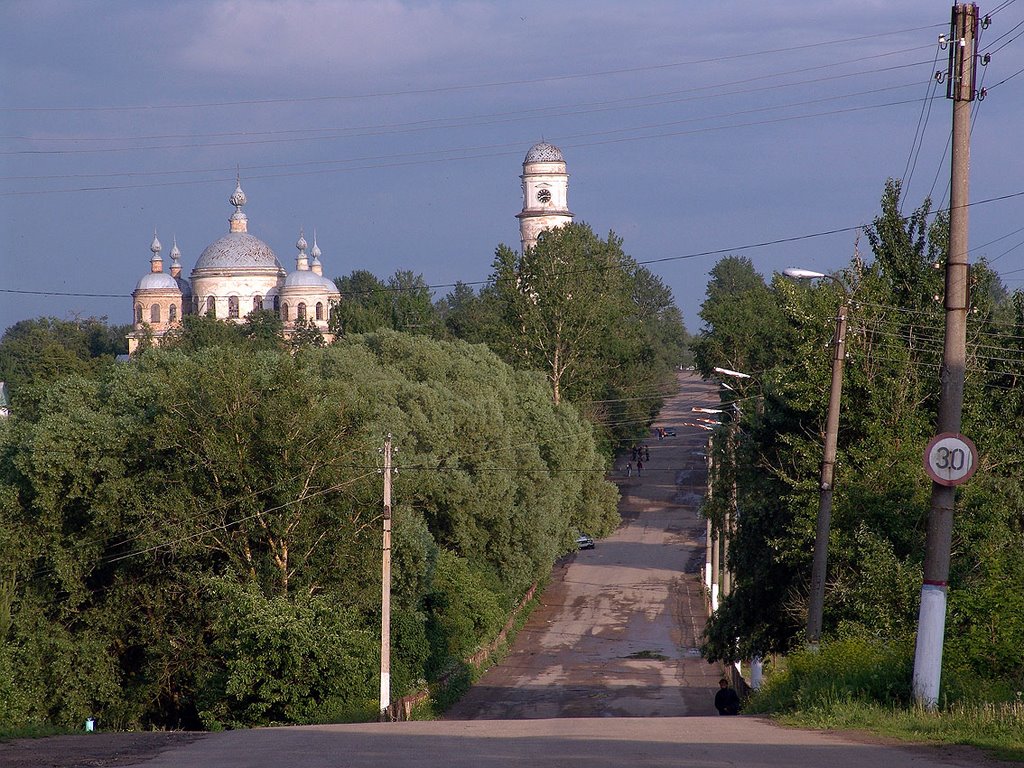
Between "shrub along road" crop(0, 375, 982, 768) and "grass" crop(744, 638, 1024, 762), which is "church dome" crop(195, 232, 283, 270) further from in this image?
"grass" crop(744, 638, 1024, 762)

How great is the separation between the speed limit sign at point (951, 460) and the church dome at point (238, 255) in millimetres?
112893

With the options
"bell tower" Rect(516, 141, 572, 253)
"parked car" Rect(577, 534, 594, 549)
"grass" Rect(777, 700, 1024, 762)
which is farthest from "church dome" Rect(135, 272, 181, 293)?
"grass" Rect(777, 700, 1024, 762)

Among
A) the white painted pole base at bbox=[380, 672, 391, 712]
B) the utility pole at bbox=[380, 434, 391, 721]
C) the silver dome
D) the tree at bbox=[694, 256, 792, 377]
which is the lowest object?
Result: the white painted pole base at bbox=[380, 672, 391, 712]

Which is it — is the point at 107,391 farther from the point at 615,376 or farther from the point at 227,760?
the point at 615,376

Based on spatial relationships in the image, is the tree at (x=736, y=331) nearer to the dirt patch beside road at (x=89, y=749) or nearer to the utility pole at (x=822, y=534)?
the utility pole at (x=822, y=534)

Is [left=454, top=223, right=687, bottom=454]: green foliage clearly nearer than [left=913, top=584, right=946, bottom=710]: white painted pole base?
No

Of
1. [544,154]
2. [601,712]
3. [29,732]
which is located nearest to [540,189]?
[544,154]

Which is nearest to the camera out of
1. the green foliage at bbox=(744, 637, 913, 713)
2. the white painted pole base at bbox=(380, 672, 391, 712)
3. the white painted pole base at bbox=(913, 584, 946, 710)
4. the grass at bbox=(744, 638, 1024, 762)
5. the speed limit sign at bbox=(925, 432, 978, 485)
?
the grass at bbox=(744, 638, 1024, 762)

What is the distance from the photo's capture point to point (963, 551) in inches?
823

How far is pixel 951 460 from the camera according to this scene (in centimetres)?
1195

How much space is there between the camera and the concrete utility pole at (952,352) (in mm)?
12195

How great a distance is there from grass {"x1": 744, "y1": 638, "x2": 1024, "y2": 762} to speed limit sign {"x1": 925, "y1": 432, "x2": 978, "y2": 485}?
6.70ft

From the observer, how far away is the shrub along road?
9.67m

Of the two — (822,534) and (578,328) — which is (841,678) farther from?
(578,328)
